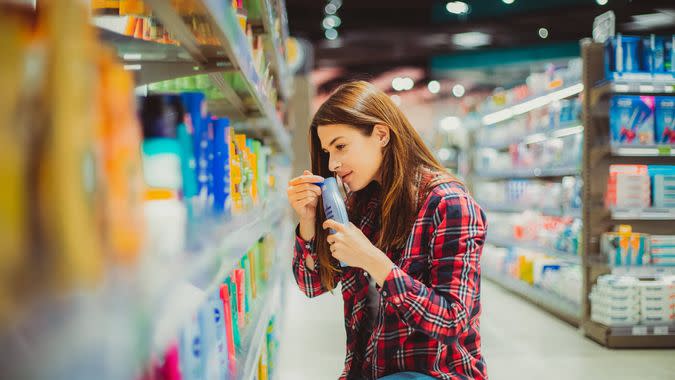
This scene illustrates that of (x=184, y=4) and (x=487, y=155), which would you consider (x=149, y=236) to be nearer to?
(x=184, y=4)

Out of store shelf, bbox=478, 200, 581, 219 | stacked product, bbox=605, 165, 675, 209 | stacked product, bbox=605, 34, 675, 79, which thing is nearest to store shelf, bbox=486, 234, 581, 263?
store shelf, bbox=478, 200, 581, 219

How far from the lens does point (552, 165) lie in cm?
519

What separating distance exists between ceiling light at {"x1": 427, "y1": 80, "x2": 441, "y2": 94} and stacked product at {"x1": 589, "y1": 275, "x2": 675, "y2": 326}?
33.8ft

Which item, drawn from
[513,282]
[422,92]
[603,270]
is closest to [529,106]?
[513,282]

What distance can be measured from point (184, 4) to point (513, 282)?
17.7ft

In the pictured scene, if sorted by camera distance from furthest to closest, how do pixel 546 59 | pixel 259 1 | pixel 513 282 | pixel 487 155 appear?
1. pixel 546 59
2. pixel 487 155
3. pixel 513 282
4. pixel 259 1

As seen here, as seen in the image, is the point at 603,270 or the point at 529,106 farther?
the point at 529,106

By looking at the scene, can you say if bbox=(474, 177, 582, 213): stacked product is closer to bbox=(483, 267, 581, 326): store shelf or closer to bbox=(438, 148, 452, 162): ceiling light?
bbox=(483, 267, 581, 326): store shelf

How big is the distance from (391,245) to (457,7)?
32.4ft

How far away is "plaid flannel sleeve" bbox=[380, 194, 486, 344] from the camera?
1302 millimetres

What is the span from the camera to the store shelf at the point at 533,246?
4689 mm

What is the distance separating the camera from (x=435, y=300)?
51.6 inches

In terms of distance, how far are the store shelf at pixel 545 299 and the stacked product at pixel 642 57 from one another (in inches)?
72.7

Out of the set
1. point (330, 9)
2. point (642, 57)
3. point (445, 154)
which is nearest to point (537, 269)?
point (642, 57)
